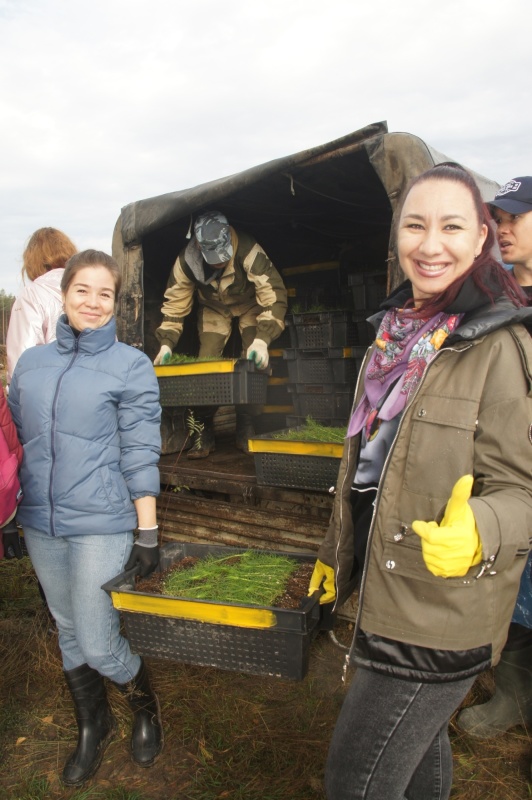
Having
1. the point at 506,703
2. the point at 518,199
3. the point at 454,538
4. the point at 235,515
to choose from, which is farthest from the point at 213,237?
the point at 454,538

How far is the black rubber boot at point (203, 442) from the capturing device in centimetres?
477

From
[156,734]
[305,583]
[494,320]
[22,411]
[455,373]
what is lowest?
[156,734]

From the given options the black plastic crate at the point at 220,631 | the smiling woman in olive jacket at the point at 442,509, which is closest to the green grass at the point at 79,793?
the black plastic crate at the point at 220,631

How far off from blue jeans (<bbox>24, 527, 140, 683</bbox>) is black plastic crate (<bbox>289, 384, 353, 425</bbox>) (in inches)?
99.6

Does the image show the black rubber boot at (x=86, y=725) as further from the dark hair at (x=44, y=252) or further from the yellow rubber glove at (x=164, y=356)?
the yellow rubber glove at (x=164, y=356)

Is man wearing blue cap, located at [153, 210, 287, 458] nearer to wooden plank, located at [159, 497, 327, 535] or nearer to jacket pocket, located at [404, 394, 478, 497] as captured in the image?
wooden plank, located at [159, 497, 327, 535]

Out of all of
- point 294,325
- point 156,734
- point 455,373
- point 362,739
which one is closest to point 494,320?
point 455,373

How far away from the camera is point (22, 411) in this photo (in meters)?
2.27

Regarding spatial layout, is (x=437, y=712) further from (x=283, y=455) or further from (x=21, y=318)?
(x=21, y=318)

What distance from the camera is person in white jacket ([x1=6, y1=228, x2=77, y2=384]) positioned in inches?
119

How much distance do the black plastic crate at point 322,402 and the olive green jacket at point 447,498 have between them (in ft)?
10.2

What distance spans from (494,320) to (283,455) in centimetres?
224

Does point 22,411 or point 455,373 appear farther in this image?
point 22,411

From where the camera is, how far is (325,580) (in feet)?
6.72
